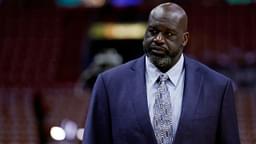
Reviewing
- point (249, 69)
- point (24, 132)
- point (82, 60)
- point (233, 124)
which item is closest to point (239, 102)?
point (249, 69)

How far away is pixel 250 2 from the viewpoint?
17.6 metres

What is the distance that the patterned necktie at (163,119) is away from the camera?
11.9 feet

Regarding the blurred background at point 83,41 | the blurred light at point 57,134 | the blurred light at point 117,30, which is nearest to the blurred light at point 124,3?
the blurred background at point 83,41

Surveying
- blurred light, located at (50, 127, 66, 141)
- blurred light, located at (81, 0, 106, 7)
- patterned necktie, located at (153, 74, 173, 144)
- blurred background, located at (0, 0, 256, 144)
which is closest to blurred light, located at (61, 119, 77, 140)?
blurred light, located at (50, 127, 66, 141)

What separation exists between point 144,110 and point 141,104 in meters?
0.03

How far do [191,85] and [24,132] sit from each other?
756cm

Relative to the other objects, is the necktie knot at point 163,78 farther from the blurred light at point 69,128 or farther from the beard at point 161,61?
the blurred light at point 69,128

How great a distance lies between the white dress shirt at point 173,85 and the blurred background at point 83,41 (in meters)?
8.86

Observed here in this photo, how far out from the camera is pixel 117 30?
57.4ft

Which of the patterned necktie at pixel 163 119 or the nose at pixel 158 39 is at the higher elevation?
the nose at pixel 158 39

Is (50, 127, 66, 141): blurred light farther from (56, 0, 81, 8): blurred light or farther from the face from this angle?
(56, 0, 81, 8): blurred light

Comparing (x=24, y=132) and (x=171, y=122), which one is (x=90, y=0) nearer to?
(x=24, y=132)

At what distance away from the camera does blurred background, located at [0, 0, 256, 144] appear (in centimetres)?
1423

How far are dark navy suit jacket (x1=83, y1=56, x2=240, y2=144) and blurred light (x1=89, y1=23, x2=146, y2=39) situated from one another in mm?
13387
